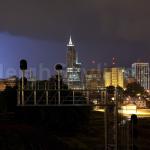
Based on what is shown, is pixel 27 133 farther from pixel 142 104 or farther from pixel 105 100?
pixel 142 104

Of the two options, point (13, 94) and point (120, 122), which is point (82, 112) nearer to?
point (13, 94)

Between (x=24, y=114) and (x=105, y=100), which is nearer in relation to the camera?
(x=105, y=100)

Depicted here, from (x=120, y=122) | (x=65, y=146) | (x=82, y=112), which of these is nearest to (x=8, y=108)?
(x=82, y=112)

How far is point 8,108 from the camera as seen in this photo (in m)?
69.8

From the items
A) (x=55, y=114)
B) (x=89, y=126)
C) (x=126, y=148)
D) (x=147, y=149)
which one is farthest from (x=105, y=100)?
(x=89, y=126)

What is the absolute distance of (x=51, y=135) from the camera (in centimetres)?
5791

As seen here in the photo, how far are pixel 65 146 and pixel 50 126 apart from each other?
13.8m

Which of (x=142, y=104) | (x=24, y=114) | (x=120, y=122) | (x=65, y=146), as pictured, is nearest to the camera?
(x=120, y=122)

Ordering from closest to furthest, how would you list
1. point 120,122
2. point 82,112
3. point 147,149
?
point 120,122
point 147,149
point 82,112

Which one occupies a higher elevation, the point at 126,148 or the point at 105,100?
the point at 105,100

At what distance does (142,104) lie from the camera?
590 ft

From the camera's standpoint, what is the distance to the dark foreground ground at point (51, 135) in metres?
48.8

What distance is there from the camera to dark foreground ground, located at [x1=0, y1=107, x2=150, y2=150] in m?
48.8

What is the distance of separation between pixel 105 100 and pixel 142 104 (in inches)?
5461
